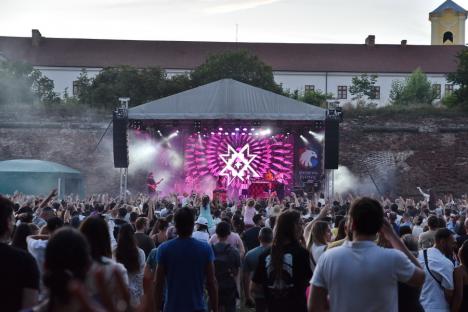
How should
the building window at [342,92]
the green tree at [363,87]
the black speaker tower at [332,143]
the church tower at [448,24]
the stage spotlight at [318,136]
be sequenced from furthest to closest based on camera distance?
the church tower at [448,24]
the building window at [342,92]
the green tree at [363,87]
the stage spotlight at [318,136]
the black speaker tower at [332,143]

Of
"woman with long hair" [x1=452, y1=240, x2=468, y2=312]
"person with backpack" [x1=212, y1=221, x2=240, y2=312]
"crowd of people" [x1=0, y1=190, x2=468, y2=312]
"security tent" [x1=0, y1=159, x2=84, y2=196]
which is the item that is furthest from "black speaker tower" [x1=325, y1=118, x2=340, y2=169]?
"woman with long hair" [x1=452, y1=240, x2=468, y2=312]

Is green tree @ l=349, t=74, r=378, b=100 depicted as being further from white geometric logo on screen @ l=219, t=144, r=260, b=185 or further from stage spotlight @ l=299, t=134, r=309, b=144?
white geometric logo on screen @ l=219, t=144, r=260, b=185

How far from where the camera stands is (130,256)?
7.27m

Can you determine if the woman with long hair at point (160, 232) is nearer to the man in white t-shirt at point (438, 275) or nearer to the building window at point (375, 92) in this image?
the man in white t-shirt at point (438, 275)

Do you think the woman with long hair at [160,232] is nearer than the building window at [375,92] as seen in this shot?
Yes

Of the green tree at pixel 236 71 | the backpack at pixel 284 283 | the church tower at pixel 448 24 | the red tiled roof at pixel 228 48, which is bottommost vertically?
the backpack at pixel 284 283

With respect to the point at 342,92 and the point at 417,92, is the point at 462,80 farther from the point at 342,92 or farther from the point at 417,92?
the point at 342,92

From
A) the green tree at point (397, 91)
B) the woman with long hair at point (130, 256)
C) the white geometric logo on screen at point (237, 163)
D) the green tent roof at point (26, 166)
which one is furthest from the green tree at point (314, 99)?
the woman with long hair at point (130, 256)

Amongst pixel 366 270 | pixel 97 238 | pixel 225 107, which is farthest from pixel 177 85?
pixel 366 270

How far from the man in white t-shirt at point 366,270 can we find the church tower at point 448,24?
84.5 meters

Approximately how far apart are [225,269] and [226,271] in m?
0.03

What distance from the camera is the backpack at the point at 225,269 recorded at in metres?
9.33

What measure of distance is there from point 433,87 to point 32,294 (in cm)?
6946

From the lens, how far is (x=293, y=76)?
74750mm
